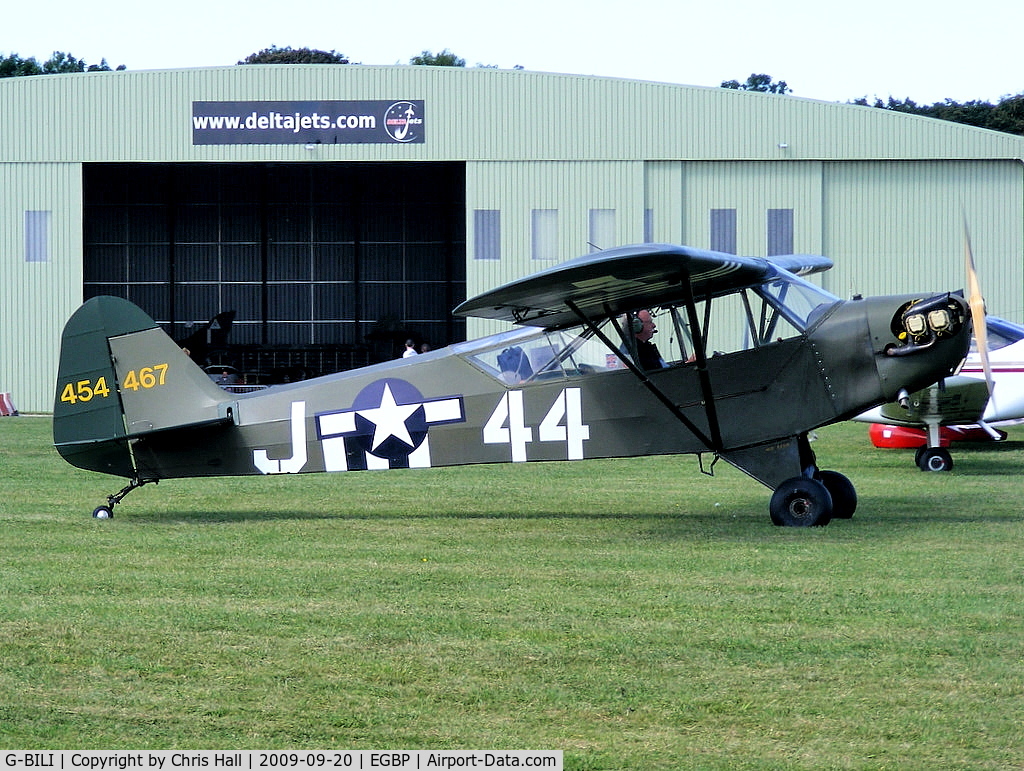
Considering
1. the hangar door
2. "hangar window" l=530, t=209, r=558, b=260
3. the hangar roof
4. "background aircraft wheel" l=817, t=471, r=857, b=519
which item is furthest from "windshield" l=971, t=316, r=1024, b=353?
the hangar door

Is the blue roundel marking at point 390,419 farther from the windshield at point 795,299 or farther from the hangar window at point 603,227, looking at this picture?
the hangar window at point 603,227

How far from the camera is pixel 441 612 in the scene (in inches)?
262

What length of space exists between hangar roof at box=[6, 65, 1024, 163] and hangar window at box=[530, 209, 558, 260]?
1.46m

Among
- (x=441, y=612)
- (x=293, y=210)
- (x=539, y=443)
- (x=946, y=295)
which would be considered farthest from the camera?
(x=293, y=210)

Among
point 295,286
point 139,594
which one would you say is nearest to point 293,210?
point 295,286

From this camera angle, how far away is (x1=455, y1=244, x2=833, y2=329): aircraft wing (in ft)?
27.5

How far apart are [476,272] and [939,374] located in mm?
22677

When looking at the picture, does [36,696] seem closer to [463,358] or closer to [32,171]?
[463,358]

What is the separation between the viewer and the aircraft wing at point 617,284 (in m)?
8.38

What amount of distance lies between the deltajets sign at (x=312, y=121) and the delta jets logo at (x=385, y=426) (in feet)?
71.4

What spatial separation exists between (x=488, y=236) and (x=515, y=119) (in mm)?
3077

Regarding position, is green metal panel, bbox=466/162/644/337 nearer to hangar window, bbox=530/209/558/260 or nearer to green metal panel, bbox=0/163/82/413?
hangar window, bbox=530/209/558/260

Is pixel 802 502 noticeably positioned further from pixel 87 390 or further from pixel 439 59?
pixel 439 59

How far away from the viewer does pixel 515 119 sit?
31.3m
